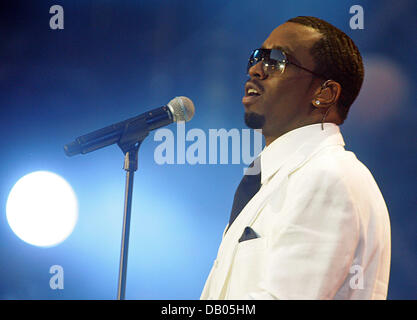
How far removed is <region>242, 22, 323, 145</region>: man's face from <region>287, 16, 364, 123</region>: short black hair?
0.03 metres

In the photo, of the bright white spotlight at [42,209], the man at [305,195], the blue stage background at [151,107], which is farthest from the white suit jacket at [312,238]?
the bright white spotlight at [42,209]

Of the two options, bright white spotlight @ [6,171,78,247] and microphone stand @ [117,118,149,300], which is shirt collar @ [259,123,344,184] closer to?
microphone stand @ [117,118,149,300]

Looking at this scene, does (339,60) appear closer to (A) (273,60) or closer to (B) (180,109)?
(A) (273,60)

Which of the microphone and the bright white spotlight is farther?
the bright white spotlight

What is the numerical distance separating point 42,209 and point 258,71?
62.3 inches

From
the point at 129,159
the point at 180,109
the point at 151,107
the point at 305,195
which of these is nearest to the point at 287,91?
the point at 180,109

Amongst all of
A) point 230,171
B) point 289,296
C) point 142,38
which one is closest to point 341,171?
point 289,296

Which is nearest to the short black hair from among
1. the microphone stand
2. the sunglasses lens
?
the sunglasses lens

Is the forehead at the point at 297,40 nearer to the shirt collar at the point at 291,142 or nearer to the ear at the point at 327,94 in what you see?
the ear at the point at 327,94

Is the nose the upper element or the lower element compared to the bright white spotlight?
upper

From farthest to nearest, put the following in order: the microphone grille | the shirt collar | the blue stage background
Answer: the blue stage background
the microphone grille
the shirt collar

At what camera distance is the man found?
51.1 inches

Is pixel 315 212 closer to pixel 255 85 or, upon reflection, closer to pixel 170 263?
pixel 255 85
